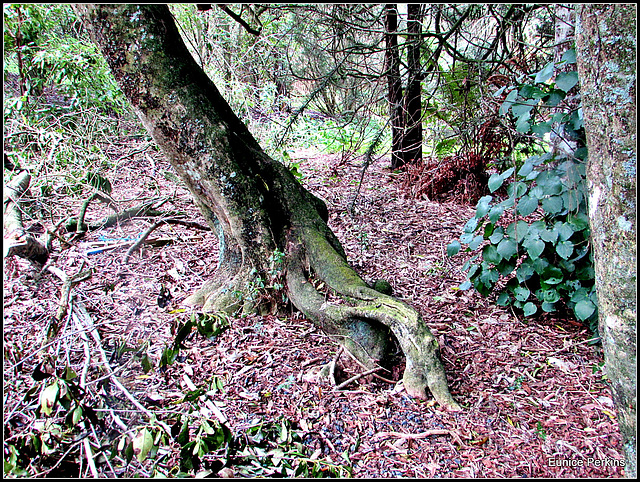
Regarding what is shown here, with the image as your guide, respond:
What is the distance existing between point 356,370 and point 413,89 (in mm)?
4140

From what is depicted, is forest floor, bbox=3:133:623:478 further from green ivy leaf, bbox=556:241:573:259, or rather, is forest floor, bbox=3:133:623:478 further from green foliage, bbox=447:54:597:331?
green ivy leaf, bbox=556:241:573:259

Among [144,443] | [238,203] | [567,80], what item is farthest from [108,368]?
[567,80]

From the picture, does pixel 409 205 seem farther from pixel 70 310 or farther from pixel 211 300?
pixel 70 310

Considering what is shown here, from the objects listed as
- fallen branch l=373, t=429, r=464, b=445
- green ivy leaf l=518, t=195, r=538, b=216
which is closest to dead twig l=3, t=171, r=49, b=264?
fallen branch l=373, t=429, r=464, b=445

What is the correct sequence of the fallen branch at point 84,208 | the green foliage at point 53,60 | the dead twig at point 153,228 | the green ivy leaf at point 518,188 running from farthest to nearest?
1. the green foliage at point 53,60
2. the fallen branch at point 84,208
3. the dead twig at point 153,228
4. the green ivy leaf at point 518,188

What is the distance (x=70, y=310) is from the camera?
A: 233cm

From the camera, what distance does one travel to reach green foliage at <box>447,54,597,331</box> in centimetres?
272

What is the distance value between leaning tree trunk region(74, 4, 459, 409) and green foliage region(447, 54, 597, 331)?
0.97 m

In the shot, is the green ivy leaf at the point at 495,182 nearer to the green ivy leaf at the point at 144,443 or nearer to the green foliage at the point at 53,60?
the green ivy leaf at the point at 144,443

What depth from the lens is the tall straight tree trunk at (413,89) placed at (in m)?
4.31

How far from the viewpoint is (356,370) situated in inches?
104

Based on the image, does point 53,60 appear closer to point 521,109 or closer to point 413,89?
point 413,89

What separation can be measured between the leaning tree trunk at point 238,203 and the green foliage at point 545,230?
0.97m

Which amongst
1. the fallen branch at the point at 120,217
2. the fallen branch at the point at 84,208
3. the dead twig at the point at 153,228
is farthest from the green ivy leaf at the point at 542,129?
the fallen branch at the point at 84,208
